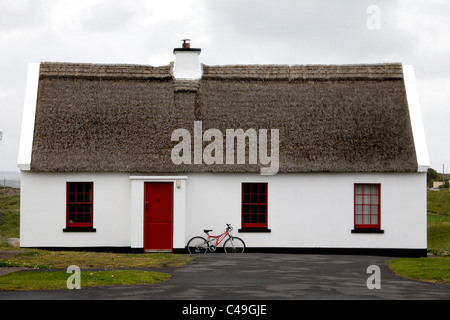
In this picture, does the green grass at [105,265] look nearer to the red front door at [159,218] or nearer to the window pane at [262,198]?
the red front door at [159,218]

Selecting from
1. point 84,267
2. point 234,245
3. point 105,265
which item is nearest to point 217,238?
point 234,245

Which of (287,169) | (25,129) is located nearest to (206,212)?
(287,169)

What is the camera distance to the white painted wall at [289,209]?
25.5 m

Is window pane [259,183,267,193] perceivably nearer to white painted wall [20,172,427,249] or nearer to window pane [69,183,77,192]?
white painted wall [20,172,427,249]

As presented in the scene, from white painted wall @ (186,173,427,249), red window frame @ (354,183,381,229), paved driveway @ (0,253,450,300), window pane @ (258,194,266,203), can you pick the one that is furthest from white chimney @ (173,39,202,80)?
paved driveway @ (0,253,450,300)

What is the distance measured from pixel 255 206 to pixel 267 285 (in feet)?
32.5

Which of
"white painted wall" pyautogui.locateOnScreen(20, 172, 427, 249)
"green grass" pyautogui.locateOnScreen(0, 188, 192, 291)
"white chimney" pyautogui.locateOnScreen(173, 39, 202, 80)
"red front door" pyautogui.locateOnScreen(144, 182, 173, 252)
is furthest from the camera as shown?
"white chimney" pyautogui.locateOnScreen(173, 39, 202, 80)

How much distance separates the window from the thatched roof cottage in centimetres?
4

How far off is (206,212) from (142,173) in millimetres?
2728

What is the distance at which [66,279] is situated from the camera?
16.4 meters

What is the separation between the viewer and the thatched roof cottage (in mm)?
25391

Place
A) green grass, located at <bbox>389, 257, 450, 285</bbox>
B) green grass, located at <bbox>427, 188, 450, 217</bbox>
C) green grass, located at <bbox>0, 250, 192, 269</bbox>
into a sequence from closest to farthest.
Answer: green grass, located at <bbox>389, 257, 450, 285</bbox>, green grass, located at <bbox>0, 250, 192, 269</bbox>, green grass, located at <bbox>427, 188, 450, 217</bbox>

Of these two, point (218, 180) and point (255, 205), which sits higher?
point (218, 180)

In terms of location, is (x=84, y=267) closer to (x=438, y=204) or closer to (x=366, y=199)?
(x=366, y=199)
